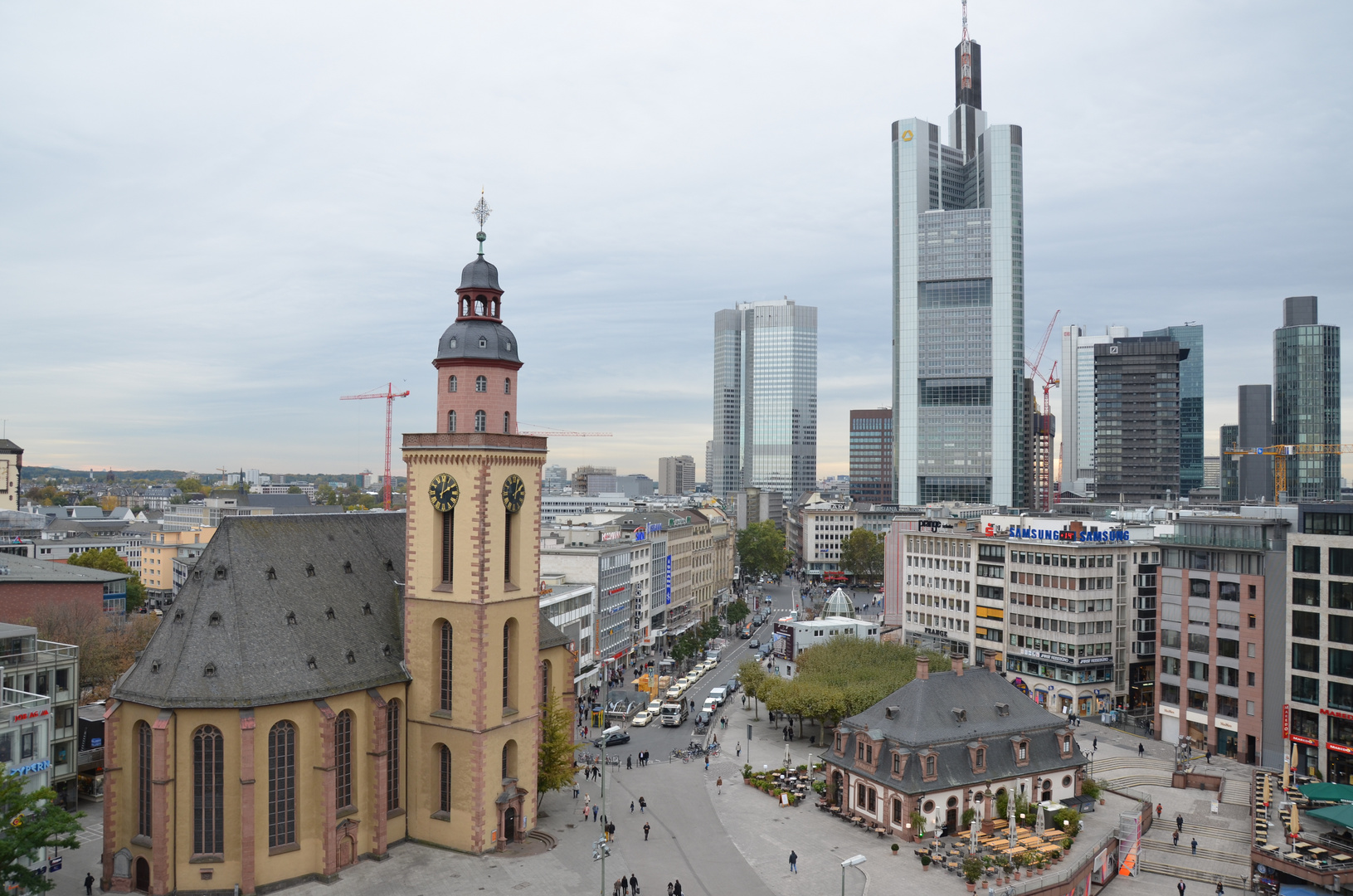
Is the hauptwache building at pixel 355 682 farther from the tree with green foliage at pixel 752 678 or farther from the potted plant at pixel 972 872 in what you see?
the tree with green foliage at pixel 752 678

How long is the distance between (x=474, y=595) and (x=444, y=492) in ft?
19.7

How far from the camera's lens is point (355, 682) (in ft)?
168

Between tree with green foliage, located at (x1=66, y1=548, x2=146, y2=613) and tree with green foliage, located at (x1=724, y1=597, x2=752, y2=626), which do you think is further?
tree with green foliage, located at (x1=724, y1=597, x2=752, y2=626)

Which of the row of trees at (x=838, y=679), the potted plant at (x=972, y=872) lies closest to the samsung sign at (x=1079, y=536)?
the row of trees at (x=838, y=679)

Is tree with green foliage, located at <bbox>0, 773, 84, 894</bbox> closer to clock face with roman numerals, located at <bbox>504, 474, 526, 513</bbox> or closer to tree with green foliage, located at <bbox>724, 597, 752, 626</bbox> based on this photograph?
clock face with roman numerals, located at <bbox>504, 474, 526, 513</bbox>

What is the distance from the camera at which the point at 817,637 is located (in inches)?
3890

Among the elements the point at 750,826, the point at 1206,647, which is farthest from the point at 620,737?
the point at 1206,647

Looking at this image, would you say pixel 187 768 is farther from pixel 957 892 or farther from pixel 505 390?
pixel 957 892

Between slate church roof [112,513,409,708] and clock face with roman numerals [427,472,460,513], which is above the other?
clock face with roman numerals [427,472,460,513]

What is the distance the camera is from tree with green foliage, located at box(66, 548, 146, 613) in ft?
420

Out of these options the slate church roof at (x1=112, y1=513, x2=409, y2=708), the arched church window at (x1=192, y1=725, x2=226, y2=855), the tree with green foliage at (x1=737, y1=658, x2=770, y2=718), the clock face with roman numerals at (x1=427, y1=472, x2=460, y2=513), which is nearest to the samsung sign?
the tree with green foliage at (x1=737, y1=658, x2=770, y2=718)

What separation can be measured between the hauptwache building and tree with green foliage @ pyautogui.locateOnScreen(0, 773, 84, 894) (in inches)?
299

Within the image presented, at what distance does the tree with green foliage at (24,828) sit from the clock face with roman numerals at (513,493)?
81.2 ft

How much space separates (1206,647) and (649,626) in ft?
238
